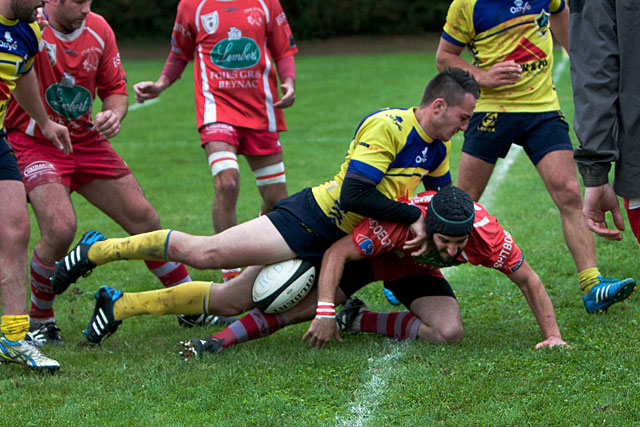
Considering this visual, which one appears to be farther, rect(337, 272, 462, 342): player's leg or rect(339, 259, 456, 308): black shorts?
rect(339, 259, 456, 308): black shorts

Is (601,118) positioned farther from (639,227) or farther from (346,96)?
(346,96)

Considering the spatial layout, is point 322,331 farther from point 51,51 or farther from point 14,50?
point 51,51

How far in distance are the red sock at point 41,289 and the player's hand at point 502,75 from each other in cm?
309

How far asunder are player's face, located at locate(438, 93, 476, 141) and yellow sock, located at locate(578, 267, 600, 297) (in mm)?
1382

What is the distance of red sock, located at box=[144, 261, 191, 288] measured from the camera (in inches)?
212

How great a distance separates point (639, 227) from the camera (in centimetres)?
300

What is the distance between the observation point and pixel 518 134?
5.36 meters

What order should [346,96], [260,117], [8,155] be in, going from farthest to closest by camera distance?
1. [346,96]
2. [260,117]
3. [8,155]

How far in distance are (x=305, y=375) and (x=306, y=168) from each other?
22.9ft

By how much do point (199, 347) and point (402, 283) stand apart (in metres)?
1.30

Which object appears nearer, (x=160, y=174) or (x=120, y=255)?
(x=120, y=255)

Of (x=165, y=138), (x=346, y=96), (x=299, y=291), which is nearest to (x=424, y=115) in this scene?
(x=299, y=291)

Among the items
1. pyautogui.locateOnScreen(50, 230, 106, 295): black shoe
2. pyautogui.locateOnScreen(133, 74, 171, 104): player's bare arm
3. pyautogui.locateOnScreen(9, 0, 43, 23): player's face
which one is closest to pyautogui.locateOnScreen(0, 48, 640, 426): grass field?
pyautogui.locateOnScreen(50, 230, 106, 295): black shoe

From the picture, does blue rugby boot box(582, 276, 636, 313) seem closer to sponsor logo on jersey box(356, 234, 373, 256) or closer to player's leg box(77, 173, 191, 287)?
sponsor logo on jersey box(356, 234, 373, 256)
